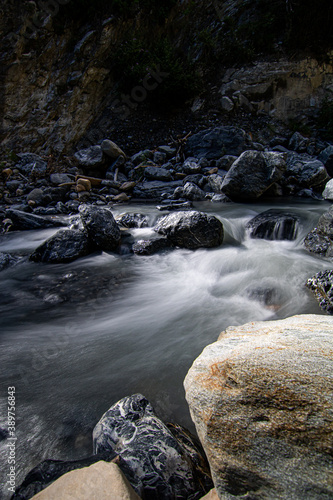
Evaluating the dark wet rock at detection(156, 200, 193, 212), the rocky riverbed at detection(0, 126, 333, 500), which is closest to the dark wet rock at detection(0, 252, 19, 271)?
the rocky riverbed at detection(0, 126, 333, 500)

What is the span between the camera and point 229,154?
11289 millimetres

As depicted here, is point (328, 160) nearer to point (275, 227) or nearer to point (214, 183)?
point (214, 183)

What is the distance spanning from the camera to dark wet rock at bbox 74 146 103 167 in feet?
34.0

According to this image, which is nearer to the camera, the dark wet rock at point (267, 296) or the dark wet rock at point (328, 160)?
the dark wet rock at point (267, 296)

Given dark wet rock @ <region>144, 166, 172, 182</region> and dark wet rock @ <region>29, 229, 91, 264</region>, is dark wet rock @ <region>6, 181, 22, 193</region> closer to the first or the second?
dark wet rock @ <region>144, 166, 172, 182</region>

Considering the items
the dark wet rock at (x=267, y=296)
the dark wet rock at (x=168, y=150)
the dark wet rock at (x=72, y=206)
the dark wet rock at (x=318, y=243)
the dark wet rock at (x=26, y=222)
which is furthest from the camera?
the dark wet rock at (x=168, y=150)

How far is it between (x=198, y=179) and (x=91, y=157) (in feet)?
15.2

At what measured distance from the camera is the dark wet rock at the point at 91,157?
10.4 m

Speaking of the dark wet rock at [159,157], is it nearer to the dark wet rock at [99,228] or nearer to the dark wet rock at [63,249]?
the dark wet rock at [99,228]

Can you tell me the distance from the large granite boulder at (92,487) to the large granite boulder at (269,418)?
44 cm

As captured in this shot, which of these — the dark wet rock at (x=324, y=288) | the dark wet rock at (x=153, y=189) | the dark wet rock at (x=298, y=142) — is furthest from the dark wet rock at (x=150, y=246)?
the dark wet rock at (x=298, y=142)

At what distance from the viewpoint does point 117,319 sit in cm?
323

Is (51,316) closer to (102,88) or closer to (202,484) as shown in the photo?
(202,484)

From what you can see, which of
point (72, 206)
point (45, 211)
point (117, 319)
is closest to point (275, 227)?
point (117, 319)
